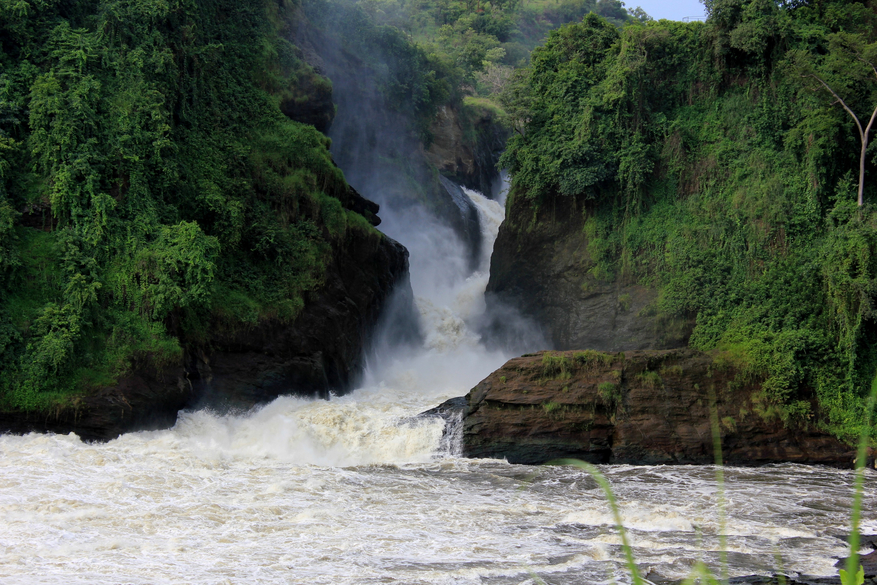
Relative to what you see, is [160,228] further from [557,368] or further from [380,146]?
[380,146]

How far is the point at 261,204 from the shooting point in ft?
71.2

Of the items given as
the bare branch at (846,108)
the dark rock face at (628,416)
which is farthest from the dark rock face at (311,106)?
the bare branch at (846,108)

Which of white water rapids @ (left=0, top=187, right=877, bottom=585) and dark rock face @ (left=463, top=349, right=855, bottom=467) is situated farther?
dark rock face @ (left=463, top=349, right=855, bottom=467)

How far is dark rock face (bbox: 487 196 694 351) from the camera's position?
21469 mm

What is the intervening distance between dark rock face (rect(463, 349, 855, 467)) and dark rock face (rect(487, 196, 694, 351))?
2.98 m

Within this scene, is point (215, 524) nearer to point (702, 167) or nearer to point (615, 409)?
point (615, 409)

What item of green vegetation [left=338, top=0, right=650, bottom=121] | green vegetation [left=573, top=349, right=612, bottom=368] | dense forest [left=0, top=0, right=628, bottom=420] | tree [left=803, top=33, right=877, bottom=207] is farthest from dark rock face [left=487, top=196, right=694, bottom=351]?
green vegetation [left=338, top=0, right=650, bottom=121]

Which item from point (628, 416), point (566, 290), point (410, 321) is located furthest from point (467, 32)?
point (628, 416)

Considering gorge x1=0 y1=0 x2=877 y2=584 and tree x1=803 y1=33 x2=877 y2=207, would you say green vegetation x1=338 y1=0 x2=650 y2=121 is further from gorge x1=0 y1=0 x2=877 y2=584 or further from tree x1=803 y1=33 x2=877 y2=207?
tree x1=803 y1=33 x2=877 y2=207

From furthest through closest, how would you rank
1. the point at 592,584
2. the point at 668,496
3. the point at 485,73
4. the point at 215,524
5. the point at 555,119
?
the point at 485,73 < the point at 555,119 < the point at 668,496 < the point at 215,524 < the point at 592,584

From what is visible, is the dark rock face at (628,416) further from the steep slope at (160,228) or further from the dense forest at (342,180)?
the steep slope at (160,228)

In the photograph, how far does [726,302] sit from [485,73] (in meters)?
36.6

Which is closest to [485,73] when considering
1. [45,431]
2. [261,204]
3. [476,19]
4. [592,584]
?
[476,19]

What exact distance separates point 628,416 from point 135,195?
44.7 ft
